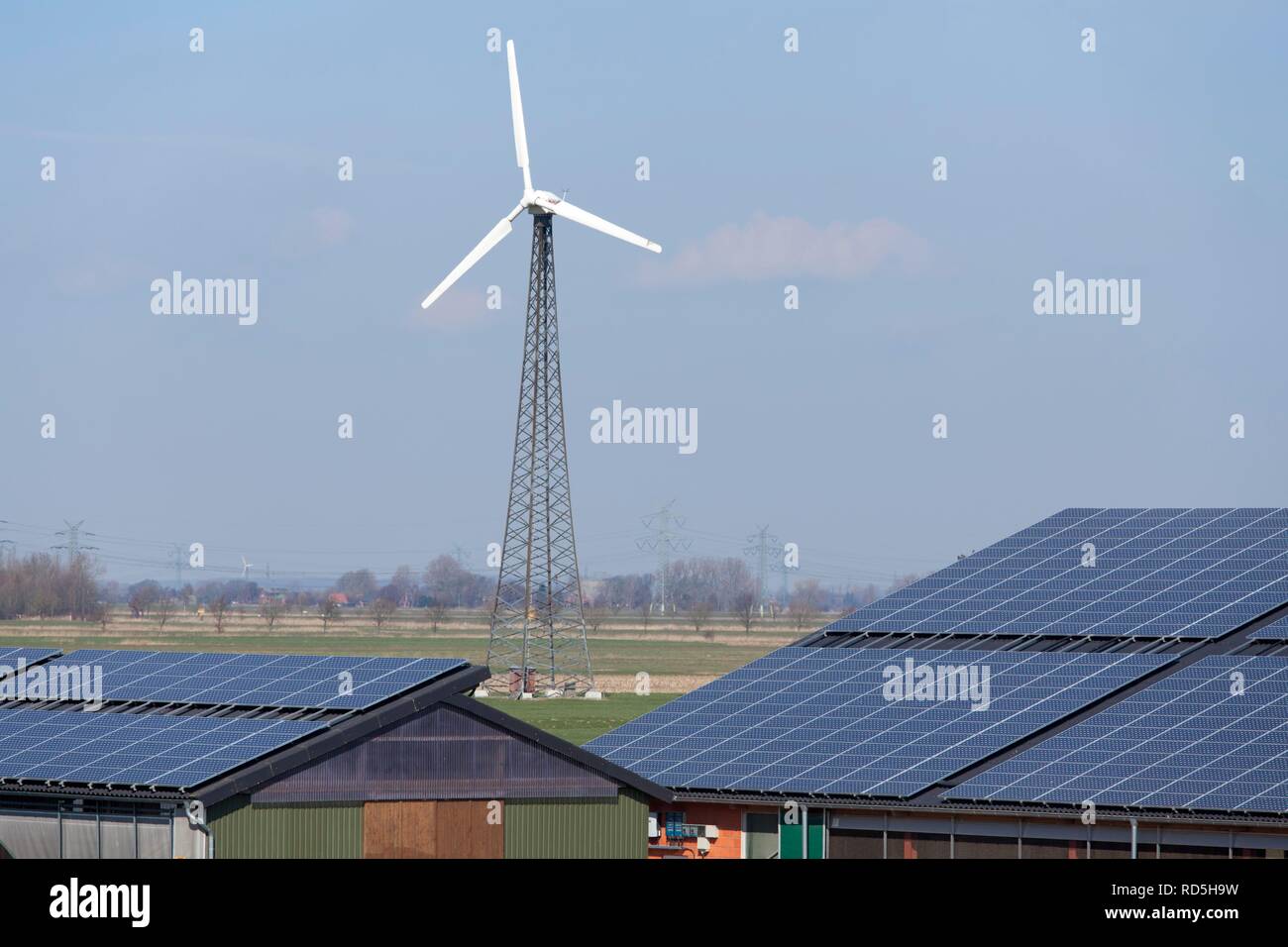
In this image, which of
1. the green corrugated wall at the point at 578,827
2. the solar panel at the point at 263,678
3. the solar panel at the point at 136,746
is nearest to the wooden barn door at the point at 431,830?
the green corrugated wall at the point at 578,827

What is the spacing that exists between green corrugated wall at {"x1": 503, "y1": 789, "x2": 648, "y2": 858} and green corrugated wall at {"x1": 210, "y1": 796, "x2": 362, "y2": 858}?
4.33 metres

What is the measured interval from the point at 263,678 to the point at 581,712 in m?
70.5

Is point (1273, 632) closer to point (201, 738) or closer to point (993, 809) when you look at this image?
point (993, 809)

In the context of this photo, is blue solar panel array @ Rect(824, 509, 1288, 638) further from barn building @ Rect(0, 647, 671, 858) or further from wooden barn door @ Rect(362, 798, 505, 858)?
wooden barn door @ Rect(362, 798, 505, 858)

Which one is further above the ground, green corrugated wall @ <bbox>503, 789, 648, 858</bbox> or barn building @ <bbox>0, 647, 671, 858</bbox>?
barn building @ <bbox>0, 647, 671, 858</bbox>

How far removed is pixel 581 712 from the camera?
408ft

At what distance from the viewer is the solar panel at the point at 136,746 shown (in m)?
46.8

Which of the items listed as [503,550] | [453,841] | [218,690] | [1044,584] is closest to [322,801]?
[453,841]

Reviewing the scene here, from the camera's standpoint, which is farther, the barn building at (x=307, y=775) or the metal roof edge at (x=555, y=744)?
the metal roof edge at (x=555, y=744)

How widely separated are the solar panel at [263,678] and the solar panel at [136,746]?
1.62m

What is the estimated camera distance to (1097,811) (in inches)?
2030

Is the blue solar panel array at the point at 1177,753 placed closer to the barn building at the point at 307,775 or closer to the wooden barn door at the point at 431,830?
the barn building at the point at 307,775

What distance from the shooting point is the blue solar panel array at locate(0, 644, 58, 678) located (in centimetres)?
6116

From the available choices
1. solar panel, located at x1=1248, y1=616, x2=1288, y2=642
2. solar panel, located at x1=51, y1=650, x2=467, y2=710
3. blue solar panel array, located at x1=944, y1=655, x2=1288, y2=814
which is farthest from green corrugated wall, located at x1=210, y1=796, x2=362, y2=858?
solar panel, located at x1=1248, y1=616, x2=1288, y2=642
